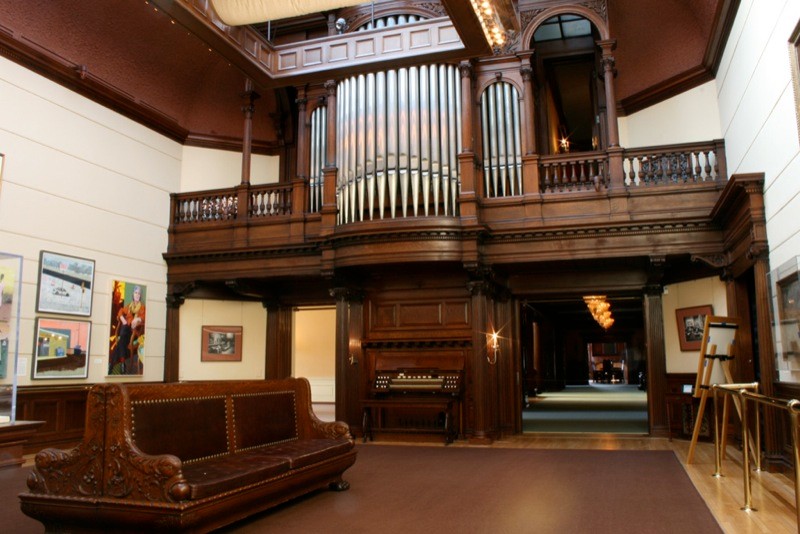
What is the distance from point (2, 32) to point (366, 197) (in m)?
4.98

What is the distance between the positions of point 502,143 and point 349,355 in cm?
390

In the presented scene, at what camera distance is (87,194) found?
980cm

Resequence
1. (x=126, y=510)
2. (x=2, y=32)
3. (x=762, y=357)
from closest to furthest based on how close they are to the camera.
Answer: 1. (x=126, y=510)
2. (x=762, y=357)
3. (x=2, y=32)

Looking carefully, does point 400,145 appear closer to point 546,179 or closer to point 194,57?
point 546,179

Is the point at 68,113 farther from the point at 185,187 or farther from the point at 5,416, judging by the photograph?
the point at 5,416

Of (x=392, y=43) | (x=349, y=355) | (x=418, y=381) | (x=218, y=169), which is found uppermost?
(x=392, y=43)

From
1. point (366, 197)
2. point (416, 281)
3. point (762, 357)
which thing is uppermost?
point (366, 197)

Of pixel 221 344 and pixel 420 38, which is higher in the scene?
pixel 420 38

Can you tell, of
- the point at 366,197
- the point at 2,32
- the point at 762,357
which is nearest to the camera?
the point at 762,357

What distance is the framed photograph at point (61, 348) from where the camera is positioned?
8758 mm

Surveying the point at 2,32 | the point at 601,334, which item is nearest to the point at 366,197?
the point at 2,32

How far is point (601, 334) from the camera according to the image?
30.1 metres

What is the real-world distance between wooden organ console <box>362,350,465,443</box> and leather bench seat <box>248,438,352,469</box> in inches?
142

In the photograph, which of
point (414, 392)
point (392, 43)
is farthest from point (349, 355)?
point (392, 43)
